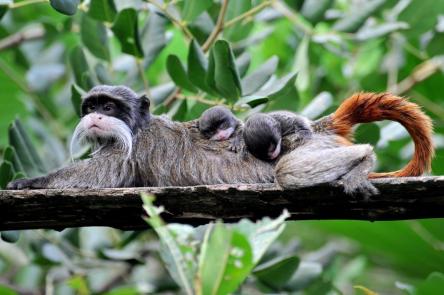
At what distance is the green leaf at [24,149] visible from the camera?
4.81 metres

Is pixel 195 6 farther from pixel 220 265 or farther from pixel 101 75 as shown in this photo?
pixel 220 265

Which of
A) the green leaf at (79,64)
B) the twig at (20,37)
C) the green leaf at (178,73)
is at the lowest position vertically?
the green leaf at (178,73)

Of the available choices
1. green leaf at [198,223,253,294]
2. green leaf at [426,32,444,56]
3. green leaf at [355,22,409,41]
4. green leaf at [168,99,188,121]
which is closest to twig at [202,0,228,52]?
green leaf at [168,99,188,121]

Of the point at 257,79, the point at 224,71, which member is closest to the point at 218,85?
the point at 224,71

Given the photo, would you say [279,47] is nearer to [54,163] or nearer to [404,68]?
[404,68]

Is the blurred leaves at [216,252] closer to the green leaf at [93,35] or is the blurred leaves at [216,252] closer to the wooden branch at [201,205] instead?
the wooden branch at [201,205]

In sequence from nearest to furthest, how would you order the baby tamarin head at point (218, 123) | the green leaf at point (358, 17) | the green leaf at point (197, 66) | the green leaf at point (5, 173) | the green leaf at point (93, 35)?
1. the green leaf at point (5, 173)
2. the baby tamarin head at point (218, 123)
3. the green leaf at point (197, 66)
4. the green leaf at point (93, 35)
5. the green leaf at point (358, 17)

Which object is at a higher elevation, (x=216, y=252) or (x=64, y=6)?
(x=64, y=6)

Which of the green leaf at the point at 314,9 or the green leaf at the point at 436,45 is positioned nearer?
the green leaf at the point at 314,9

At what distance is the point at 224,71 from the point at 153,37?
1040 millimetres

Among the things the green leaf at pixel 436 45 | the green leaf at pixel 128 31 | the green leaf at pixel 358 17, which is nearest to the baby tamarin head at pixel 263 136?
the green leaf at pixel 128 31

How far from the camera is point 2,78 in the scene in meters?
6.58

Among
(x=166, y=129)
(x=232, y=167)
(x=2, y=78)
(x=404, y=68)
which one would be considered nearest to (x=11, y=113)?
(x=2, y=78)

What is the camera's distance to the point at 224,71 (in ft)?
14.8
